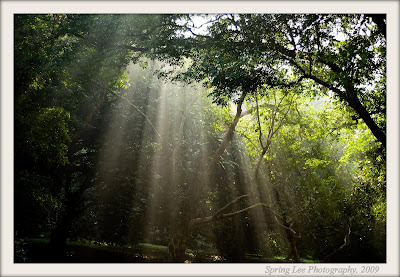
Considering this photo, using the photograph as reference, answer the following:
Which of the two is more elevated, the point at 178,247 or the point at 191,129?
the point at 191,129

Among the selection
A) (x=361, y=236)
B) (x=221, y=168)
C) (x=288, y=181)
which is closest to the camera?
(x=221, y=168)

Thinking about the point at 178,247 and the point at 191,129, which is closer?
the point at 178,247

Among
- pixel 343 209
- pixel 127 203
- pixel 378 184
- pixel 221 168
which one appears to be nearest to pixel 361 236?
pixel 343 209

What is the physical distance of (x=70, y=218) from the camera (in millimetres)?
13523

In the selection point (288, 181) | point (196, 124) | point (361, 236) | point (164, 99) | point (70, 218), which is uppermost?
point (164, 99)

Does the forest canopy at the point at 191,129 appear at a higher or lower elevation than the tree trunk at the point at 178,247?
higher

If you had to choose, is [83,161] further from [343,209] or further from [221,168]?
[343,209]

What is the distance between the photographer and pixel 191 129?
14281mm

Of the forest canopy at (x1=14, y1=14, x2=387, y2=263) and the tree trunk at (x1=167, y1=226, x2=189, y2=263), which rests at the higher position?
the forest canopy at (x1=14, y1=14, x2=387, y2=263)

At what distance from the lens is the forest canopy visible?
738 cm

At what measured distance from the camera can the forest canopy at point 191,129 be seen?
290 inches

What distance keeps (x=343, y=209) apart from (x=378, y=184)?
4.05 meters

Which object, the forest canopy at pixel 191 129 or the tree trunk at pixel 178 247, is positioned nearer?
the forest canopy at pixel 191 129

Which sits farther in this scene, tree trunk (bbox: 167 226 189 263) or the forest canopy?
tree trunk (bbox: 167 226 189 263)
